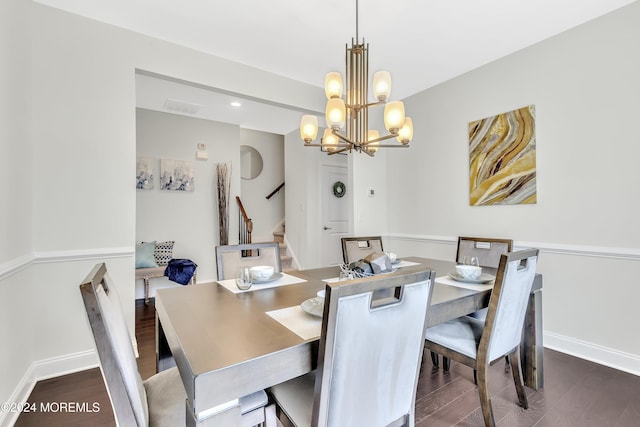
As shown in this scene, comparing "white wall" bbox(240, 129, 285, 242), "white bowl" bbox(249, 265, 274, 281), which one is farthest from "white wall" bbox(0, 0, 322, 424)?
"white wall" bbox(240, 129, 285, 242)

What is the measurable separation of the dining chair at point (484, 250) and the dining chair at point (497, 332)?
577mm

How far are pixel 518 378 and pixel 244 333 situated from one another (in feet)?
5.05

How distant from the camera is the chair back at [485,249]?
2150 millimetres

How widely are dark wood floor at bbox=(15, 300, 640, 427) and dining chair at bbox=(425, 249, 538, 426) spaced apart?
150 millimetres

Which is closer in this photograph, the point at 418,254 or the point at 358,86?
the point at 358,86

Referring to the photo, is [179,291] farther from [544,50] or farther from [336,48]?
[544,50]

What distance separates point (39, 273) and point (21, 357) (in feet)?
1.71

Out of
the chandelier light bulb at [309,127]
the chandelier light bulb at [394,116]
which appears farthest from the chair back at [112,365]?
the chandelier light bulb at [394,116]

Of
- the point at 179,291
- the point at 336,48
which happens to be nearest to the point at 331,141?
the point at 336,48

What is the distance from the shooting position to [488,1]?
1998 millimetres

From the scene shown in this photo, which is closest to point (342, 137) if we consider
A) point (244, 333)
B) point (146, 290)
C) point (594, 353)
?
point (244, 333)

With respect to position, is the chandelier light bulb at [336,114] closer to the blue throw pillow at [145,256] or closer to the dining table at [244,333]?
the dining table at [244,333]

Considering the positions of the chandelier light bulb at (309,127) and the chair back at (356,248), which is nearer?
the chandelier light bulb at (309,127)

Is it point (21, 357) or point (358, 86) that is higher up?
point (358, 86)
